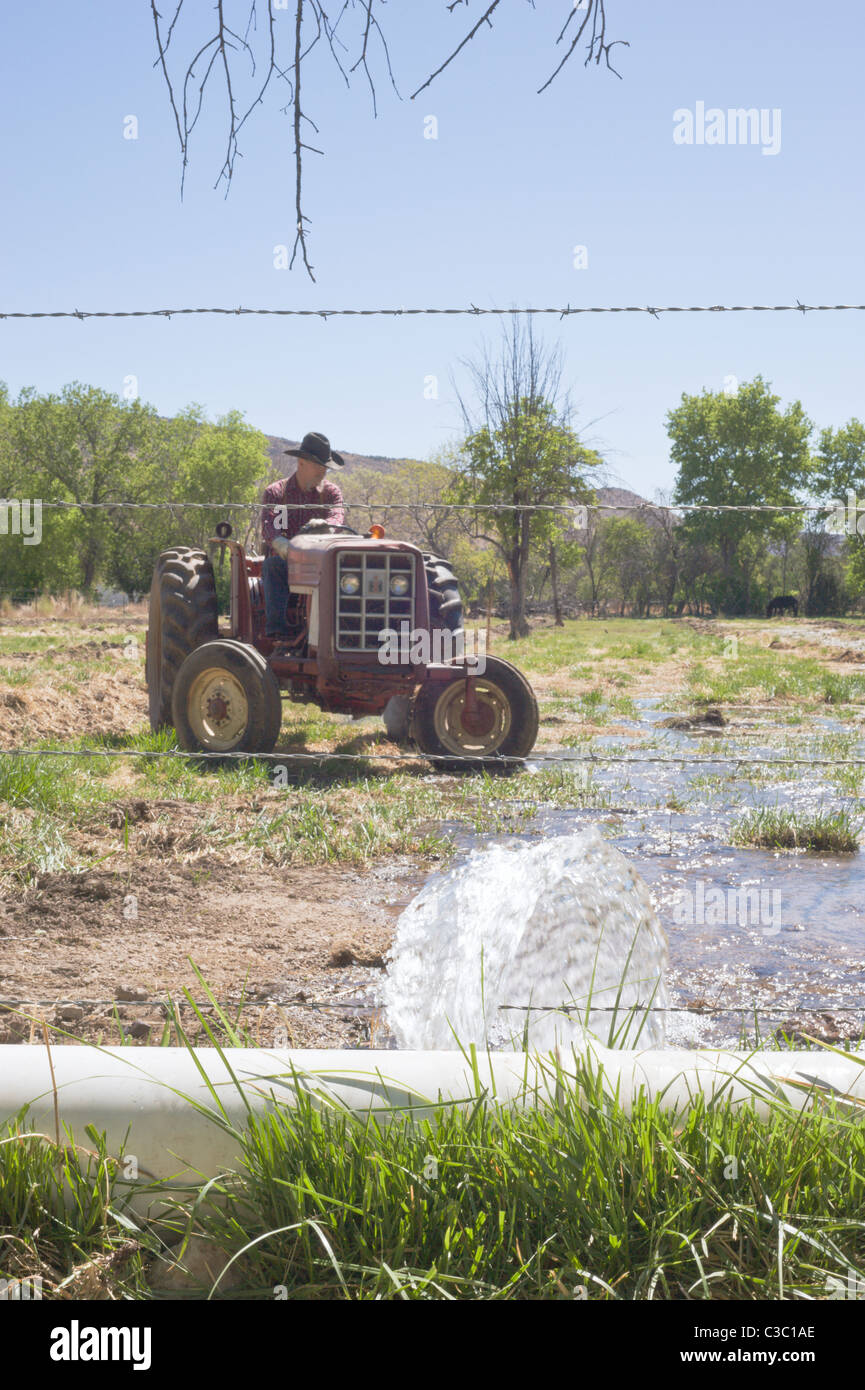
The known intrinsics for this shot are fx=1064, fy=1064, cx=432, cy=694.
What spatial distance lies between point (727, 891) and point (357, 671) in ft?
11.0

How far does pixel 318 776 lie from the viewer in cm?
714

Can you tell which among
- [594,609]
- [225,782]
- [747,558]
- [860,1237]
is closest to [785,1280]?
[860,1237]

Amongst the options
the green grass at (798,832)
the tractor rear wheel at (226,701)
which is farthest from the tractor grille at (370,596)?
the green grass at (798,832)

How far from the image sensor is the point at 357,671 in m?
7.23

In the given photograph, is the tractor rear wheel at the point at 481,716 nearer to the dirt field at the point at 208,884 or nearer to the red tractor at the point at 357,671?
the red tractor at the point at 357,671

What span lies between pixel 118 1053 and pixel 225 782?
459cm

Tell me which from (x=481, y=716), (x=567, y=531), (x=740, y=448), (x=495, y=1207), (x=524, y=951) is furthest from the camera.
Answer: (x=740, y=448)

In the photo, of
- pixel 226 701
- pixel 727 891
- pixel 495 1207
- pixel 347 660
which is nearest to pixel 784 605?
pixel 347 660

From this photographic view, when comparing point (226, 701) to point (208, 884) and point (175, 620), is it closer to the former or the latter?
point (175, 620)

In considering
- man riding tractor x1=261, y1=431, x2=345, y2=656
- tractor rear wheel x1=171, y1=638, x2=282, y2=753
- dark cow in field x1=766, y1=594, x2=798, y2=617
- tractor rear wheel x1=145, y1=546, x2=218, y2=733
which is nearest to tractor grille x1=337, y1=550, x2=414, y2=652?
man riding tractor x1=261, y1=431, x2=345, y2=656

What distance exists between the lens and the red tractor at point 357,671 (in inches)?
278

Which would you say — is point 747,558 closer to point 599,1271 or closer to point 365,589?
point 365,589

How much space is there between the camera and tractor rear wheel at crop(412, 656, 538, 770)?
7266 mm

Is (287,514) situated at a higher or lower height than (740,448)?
lower
